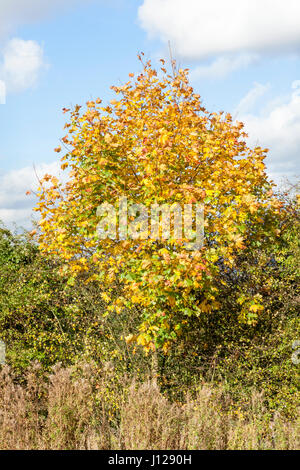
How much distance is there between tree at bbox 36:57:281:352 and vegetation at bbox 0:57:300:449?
29mm

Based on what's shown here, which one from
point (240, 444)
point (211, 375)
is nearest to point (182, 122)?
point (211, 375)

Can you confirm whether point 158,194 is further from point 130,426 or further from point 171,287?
point 130,426

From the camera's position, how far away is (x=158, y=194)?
20.5ft

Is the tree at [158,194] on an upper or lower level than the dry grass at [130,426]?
upper

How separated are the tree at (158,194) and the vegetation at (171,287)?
0.10 feet

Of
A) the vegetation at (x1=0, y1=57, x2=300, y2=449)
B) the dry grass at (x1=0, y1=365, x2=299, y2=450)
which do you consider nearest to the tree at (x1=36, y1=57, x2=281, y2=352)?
the vegetation at (x1=0, y1=57, x2=300, y2=449)

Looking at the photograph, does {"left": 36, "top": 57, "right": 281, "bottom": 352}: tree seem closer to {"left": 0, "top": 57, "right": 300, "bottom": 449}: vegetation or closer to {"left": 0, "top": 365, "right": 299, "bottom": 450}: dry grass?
{"left": 0, "top": 57, "right": 300, "bottom": 449}: vegetation

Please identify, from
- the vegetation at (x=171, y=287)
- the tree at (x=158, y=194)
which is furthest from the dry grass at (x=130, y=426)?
the tree at (x=158, y=194)

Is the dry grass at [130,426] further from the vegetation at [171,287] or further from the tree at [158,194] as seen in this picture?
the tree at [158,194]

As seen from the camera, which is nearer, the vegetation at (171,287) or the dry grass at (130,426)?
the dry grass at (130,426)

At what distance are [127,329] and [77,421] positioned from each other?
3646 mm

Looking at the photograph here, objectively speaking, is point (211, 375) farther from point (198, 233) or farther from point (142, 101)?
point (142, 101)

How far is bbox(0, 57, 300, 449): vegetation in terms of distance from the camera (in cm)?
498

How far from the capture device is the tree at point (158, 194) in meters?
6.07
